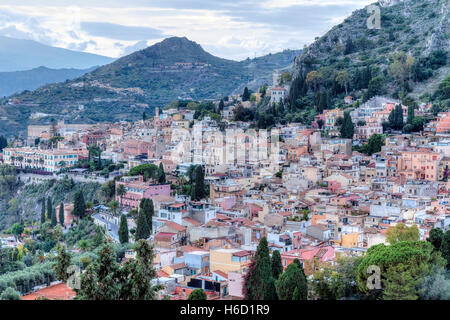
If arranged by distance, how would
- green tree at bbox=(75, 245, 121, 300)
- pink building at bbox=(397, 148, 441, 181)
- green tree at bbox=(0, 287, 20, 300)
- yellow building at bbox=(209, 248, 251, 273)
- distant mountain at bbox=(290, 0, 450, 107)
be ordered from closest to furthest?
green tree at bbox=(75, 245, 121, 300), green tree at bbox=(0, 287, 20, 300), yellow building at bbox=(209, 248, 251, 273), pink building at bbox=(397, 148, 441, 181), distant mountain at bbox=(290, 0, 450, 107)

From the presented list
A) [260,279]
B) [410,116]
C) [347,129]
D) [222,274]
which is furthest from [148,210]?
[410,116]

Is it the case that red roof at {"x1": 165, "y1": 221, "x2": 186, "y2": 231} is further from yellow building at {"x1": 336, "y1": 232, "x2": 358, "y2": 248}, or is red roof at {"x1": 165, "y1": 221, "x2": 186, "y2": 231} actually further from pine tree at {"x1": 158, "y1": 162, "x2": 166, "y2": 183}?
pine tree at {"x1": 158, "y1": 162, "x2": 166, "y2": 183}

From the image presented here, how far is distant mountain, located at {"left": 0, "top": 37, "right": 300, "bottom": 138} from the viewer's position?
4738 cm

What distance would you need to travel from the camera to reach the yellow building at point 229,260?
457 inches

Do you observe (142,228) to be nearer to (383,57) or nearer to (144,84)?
(383,57)

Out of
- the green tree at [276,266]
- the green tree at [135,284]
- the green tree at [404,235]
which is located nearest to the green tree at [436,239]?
the green tree at [404,235]

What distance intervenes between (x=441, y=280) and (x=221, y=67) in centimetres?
6314

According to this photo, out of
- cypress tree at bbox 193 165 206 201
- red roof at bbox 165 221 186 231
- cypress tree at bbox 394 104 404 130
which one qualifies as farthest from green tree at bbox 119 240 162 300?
cypress tree at bbox 394 104 404 130

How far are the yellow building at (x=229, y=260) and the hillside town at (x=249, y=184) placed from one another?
2 centimetres

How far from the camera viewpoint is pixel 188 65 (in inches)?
2598

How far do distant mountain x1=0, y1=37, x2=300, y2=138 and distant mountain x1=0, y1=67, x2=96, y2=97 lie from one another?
14.4 m

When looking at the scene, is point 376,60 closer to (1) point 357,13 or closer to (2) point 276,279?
(1) point 357,13

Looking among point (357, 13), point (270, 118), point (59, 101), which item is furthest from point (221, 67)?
point (270, 118)

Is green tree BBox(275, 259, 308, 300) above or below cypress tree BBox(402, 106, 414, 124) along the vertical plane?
below
